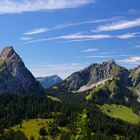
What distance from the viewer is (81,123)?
159 feet

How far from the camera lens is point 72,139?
165 feet

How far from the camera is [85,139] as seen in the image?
47.9 m

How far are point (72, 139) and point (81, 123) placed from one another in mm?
3091

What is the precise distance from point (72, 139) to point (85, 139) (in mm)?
2865

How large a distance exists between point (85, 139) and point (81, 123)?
205cm
